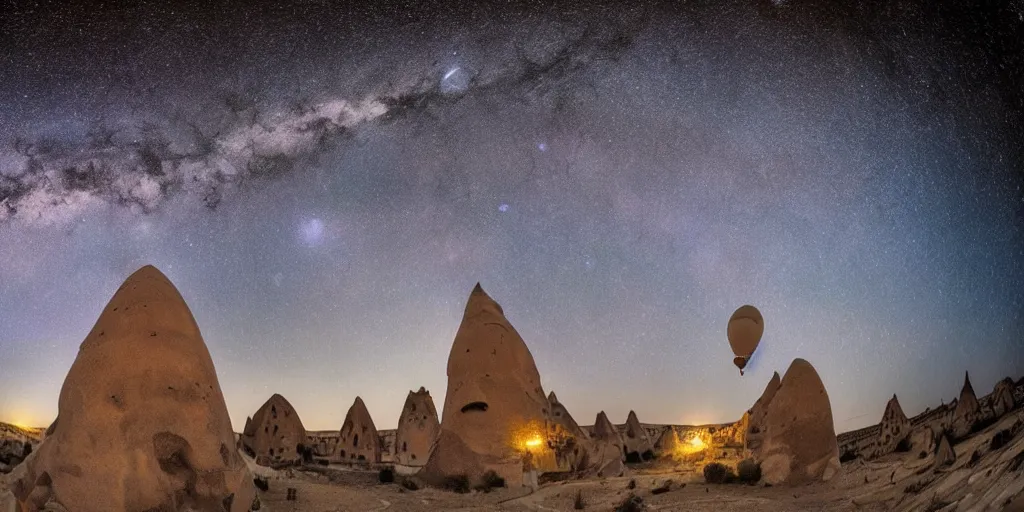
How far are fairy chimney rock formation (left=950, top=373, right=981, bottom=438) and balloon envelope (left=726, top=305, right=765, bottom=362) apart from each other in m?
7.39

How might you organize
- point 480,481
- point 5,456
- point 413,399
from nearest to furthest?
point 5,456, point 480,481, point 413,399

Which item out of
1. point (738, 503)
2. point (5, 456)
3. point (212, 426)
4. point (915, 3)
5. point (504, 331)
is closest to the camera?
point (915, 3)

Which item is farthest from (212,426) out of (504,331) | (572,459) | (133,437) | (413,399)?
(413,399)

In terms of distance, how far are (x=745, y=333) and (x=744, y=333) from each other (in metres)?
0.03

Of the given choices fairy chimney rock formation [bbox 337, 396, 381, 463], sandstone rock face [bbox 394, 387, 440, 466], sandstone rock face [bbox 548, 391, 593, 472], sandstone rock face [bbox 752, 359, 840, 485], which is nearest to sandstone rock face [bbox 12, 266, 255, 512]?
sandstone rock face [bbox 548, 391, 593, 472]

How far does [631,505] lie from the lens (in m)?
14.7

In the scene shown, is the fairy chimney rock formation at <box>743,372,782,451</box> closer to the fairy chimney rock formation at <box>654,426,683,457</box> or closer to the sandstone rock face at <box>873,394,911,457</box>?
the fairy chimney rock formation at <box>654,426,683,457</box>

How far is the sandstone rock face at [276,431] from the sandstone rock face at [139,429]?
20779mm

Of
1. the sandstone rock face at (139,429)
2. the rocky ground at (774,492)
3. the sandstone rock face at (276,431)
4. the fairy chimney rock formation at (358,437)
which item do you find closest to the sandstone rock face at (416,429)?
the fairy chimney rock formation at (358,437)

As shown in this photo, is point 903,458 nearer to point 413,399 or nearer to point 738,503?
point 738,503

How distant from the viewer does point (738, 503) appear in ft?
50.3

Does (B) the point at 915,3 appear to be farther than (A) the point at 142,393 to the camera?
No

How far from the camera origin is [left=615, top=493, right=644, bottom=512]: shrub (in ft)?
47.7

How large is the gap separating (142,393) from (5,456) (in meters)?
6.56
